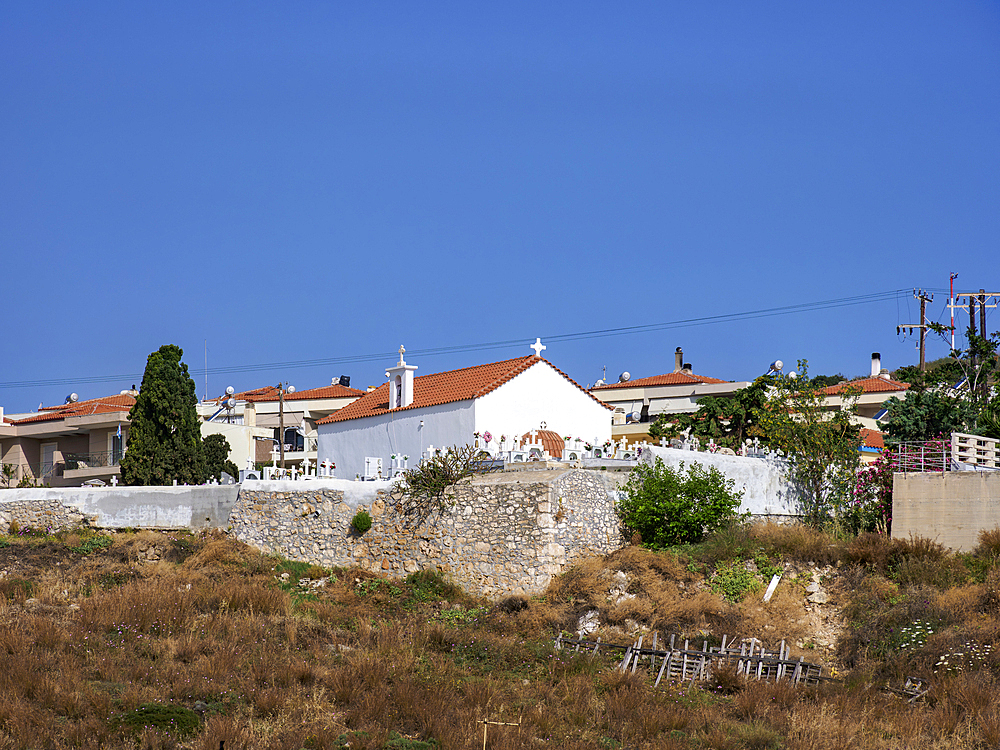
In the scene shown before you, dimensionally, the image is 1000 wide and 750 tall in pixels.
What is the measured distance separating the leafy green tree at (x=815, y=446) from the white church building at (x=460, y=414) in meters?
6.07

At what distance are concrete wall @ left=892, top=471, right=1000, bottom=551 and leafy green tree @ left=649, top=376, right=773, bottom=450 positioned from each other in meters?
8.03

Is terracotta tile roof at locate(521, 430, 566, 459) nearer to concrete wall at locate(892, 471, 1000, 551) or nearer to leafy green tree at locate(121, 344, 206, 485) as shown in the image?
concrete wall at locate(892, 471, 1000, 551)

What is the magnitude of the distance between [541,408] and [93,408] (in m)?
28.9

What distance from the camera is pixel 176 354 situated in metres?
43.5

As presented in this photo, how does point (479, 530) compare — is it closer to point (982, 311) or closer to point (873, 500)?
point (873, 500)

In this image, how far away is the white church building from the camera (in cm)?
3562

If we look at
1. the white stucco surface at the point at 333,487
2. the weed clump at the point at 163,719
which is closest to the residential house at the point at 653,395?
the white stucco surface at the point at 333,487

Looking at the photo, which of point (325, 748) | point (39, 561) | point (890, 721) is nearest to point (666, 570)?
point (890, 721)

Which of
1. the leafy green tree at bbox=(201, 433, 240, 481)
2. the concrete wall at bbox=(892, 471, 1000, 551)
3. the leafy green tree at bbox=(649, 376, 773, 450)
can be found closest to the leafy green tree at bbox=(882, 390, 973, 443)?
the leafy green tree at bbox=(649, 376, 773, 450)

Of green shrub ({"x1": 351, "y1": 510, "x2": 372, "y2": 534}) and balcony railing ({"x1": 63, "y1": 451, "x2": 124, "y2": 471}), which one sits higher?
balcony railing ({"x1": 63, "y1": 451, "x2": 124, "y2": 471})

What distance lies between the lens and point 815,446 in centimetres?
3384

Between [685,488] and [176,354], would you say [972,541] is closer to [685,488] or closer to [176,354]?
[685,488]

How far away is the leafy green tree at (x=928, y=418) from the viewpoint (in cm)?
3734

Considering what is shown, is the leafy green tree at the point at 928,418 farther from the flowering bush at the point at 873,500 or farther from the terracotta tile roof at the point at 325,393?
the terracotta tile roof at the point at 325,393
